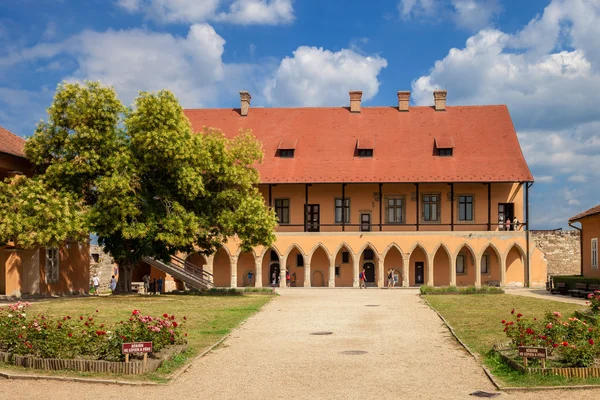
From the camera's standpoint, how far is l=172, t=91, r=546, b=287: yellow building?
48.0 meters

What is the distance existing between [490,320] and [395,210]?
98.8 ft

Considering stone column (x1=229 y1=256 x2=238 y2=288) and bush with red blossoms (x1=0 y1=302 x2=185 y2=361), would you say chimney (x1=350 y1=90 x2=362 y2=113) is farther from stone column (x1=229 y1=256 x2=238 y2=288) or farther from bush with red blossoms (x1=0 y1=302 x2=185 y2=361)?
bush with red blossoms (x1=0 y1=302 x2=185 y2=361)

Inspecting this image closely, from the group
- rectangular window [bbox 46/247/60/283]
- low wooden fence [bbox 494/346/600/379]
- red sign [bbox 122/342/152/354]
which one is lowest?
low wooden fence [bbox 494/346/600/379]

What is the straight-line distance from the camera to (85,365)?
1238cm

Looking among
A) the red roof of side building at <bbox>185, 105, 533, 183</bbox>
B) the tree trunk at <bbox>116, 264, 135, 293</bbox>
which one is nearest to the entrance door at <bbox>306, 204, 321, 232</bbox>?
the red roof of side building at <bbox>185, 105, 533, 183</bbox>

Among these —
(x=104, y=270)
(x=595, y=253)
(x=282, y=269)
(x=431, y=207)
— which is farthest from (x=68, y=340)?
(x=431, y=207)

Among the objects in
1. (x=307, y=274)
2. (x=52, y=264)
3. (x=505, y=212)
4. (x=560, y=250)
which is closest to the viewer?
(x=52, y=264)

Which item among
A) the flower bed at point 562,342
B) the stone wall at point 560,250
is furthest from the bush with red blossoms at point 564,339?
the stone wall at point 560,250

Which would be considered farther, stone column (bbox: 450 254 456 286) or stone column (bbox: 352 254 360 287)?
stone column (bbox: 352 254 360 287)

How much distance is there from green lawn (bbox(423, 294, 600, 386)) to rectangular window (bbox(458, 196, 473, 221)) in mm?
17369

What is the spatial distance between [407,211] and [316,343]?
3447 centimetres

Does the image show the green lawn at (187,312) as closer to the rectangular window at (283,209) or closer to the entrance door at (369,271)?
the rectangular window at (283,209)

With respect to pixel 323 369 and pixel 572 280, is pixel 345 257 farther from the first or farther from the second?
pixel 323 369

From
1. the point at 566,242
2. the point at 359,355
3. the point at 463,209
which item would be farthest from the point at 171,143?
the point at 566,242
